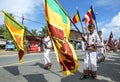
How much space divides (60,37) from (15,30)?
3582mm

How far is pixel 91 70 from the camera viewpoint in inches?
398

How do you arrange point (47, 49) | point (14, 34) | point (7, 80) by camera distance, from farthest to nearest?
1. point (47, 49)
2. point (14, 34)
3. point (7, 80)

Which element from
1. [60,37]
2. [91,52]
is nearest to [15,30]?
[91,52]

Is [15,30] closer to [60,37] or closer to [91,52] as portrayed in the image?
[91,52]

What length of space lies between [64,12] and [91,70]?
331 centimetres

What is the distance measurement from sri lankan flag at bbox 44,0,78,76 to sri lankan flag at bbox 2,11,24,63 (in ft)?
10.6

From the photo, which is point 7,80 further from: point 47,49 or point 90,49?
point 47,49

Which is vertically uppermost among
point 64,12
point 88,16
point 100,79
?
point 88,16

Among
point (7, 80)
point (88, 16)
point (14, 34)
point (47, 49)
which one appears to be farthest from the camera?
point (88, 16)

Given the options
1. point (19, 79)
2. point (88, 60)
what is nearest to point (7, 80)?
point (19, 79)

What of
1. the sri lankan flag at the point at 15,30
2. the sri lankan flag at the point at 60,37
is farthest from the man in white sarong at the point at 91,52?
the sri lankan flag at the point at 60,37

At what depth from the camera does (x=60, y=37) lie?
7.41m

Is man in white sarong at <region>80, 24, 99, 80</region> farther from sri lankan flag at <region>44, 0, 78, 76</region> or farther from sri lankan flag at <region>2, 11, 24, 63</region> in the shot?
sri lankan flag at <region>44, 0, 78, 76</region>

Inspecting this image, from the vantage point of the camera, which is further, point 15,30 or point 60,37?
point 15,30
